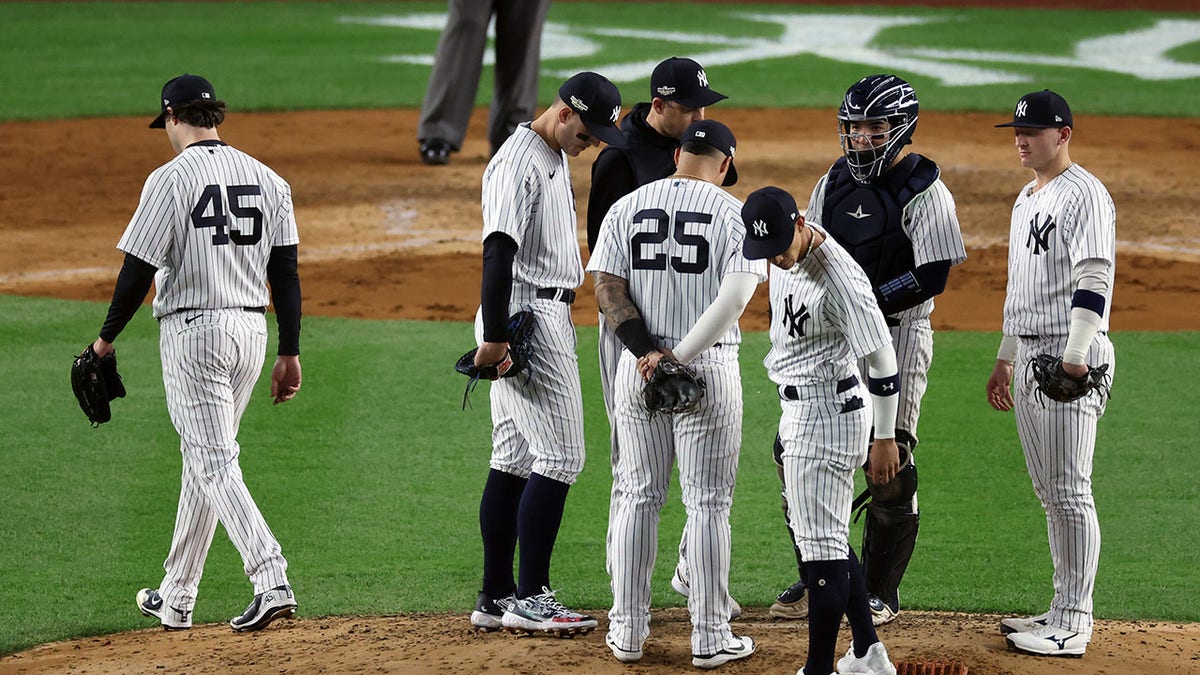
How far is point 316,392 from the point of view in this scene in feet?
27.3

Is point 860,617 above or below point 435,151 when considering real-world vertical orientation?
below

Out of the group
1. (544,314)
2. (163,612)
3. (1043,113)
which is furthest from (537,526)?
(1043,113)

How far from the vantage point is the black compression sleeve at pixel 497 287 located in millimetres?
5027

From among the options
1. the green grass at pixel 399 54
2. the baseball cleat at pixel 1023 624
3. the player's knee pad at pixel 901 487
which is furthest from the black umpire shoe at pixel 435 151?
the baseball cleat at pixel 1023 624

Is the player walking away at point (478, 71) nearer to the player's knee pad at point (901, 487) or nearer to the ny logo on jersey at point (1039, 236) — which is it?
the player's knee pad at point (901, 487)

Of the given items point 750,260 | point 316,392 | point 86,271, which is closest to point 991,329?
point 316,392

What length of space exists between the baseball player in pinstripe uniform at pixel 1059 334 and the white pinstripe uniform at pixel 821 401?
0.78 meters

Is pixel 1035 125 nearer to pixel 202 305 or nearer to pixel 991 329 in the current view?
pixel 202 305

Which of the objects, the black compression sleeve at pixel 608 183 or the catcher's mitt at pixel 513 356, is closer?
the catcher's mitt at pixel 513 356

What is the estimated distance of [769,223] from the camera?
14.4ft

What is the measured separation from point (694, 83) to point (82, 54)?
1811 centimetres

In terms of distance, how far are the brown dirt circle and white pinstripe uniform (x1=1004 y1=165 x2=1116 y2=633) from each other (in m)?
0.30

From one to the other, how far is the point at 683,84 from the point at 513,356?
1.09 metres

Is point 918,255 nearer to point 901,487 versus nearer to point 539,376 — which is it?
point 901,487
